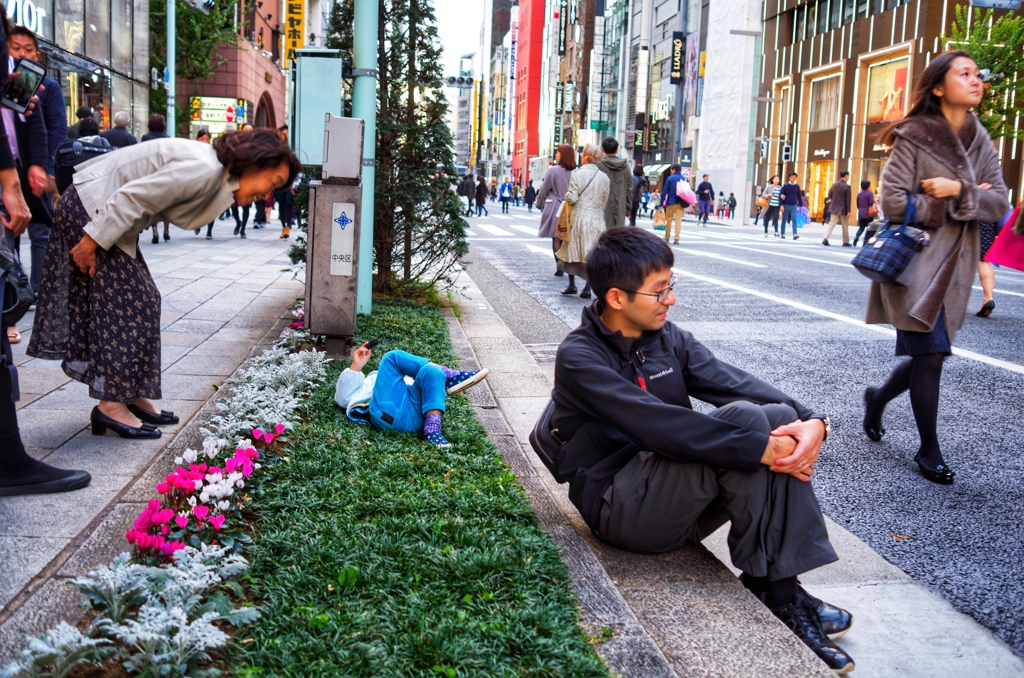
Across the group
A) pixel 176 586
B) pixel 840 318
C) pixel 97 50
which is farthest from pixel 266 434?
pixel 97 50

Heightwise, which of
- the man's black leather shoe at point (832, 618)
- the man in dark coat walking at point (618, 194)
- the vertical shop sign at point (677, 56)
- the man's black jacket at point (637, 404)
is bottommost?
the man's black leather shoe at point (832, 618)

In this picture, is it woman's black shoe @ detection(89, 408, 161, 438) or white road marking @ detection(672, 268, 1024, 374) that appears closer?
woman's black shoe @ detection(89, 408, 161, 438)

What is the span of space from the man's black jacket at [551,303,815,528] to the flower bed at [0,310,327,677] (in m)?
0.99

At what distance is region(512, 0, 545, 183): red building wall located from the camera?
131 metres

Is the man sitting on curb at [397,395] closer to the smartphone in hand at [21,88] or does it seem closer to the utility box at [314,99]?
the smartphone in hand at [21,88]

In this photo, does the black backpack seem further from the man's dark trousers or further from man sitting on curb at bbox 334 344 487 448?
the man's dark trousers

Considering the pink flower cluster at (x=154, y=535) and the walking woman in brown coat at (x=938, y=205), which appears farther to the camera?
the walking woman in brown coat at (x=938, y=205)

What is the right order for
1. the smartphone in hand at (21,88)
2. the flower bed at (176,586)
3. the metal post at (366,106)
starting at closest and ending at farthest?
the flower bed at (176,586) < the smartphone in hand at (21,88) < the metal post at (366,106)

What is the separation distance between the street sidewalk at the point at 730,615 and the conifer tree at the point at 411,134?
471 centimetres

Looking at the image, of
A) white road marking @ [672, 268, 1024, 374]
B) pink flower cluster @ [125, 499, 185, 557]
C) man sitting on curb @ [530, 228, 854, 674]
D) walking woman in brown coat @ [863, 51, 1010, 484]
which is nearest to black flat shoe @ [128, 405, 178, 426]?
pink flower cluster @ [125, 499, 185, 557]

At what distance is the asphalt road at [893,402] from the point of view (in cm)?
344

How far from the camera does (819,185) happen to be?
44.3 metres

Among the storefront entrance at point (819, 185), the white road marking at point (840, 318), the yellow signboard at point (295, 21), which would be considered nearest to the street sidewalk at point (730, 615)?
the white road marking at point (840, 318)

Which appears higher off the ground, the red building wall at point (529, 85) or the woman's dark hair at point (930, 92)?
the red building wall at point (529, 85)
